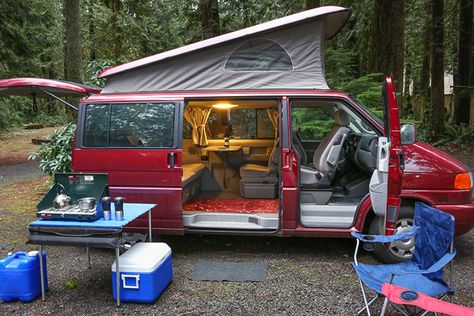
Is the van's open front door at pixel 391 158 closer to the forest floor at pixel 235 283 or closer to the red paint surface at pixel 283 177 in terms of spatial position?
the red paint surface at pixel 283 177

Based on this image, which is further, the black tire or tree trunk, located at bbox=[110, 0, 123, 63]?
tree trunk, located at bbox=[110, 0, 123, 63]

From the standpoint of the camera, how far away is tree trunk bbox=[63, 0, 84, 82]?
10.7 meters

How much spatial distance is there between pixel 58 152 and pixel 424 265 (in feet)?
24.5

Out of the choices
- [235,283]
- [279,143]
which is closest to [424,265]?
[235,283]

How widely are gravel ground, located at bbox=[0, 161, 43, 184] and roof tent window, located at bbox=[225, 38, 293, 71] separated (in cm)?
870

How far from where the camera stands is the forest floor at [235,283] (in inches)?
154

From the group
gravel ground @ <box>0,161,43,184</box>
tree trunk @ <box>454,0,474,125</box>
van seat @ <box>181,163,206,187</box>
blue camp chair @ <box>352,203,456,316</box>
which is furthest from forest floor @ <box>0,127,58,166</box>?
tree trunk @ <box>454,0,474,125</box>

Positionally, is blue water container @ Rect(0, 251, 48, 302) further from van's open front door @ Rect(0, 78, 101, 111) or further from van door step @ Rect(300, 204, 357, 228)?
van door step @ Rect(300, 204, 357, 228)

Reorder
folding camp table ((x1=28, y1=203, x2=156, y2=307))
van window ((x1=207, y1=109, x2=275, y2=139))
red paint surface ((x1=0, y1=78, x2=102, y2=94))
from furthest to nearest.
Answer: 1. van window ((x1=207, y1=109, x2=275, y2=139))
2. red paint surface ((x1=0, y1=78, x2=102, y2=94))
3. folding camp table ((x1=28, y1=203, x2=156, y2=307))

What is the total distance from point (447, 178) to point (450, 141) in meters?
9.99

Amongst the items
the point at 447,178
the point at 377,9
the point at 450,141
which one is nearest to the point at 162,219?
the point at 447,178

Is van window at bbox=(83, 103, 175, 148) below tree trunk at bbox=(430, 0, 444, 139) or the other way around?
below

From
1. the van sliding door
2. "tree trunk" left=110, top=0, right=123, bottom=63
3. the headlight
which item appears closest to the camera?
the headlight

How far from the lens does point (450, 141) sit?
13422 mm
